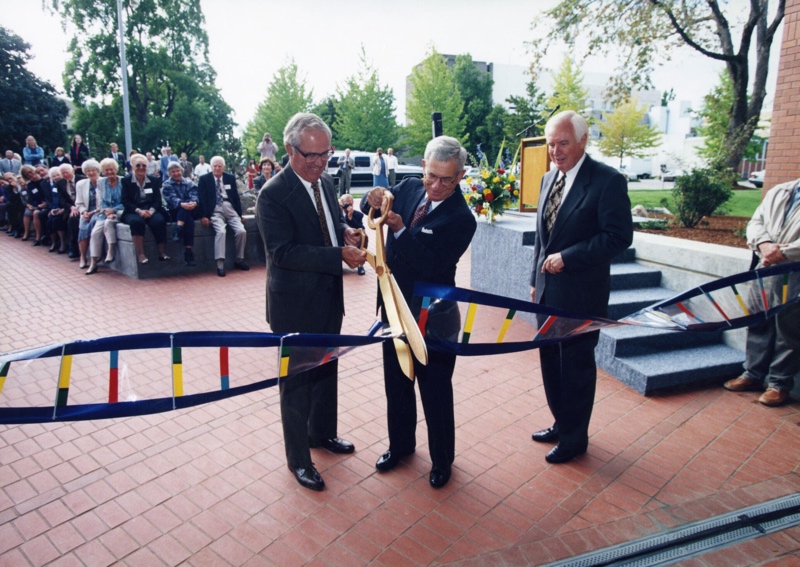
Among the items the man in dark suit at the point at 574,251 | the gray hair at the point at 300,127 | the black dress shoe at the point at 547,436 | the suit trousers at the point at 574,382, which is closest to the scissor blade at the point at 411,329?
the gray hair at the point at 300,127

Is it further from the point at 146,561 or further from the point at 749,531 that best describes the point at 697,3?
the point at 146,561

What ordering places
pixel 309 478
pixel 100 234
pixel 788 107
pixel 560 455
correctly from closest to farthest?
pixel 309 478
pixel 560 455
pixel 788 107
pixel 100 234

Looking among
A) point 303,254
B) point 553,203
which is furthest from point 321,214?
point 553,203

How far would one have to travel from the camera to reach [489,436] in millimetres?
3861

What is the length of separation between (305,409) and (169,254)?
269 inches

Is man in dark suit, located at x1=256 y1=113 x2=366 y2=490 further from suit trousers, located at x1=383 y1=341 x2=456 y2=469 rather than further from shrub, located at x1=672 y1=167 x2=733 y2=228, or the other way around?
shrub, located at x1=672 y1=167 x2=733 y2=228

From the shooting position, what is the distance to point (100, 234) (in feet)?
29.6

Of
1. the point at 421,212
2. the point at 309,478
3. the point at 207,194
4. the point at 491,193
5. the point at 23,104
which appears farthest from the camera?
the point at 23,104

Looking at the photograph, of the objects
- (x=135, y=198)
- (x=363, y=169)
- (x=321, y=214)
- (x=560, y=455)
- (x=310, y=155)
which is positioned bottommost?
(x=560, y=455)

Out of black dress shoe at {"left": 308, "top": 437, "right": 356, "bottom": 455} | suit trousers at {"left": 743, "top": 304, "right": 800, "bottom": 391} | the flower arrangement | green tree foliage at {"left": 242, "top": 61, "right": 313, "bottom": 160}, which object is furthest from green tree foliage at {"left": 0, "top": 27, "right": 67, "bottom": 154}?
suit trousers at {"left": 743, "top": 304, "right": 800, "bottom": 391}

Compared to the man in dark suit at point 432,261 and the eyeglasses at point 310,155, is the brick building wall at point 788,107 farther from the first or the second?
the eyeglasses at point 310,155

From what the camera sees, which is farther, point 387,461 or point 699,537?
point 387,461

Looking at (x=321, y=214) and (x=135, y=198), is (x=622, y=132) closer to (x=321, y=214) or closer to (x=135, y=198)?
(x=135, y=198)

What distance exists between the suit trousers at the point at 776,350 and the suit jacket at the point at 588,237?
76.2 inches
